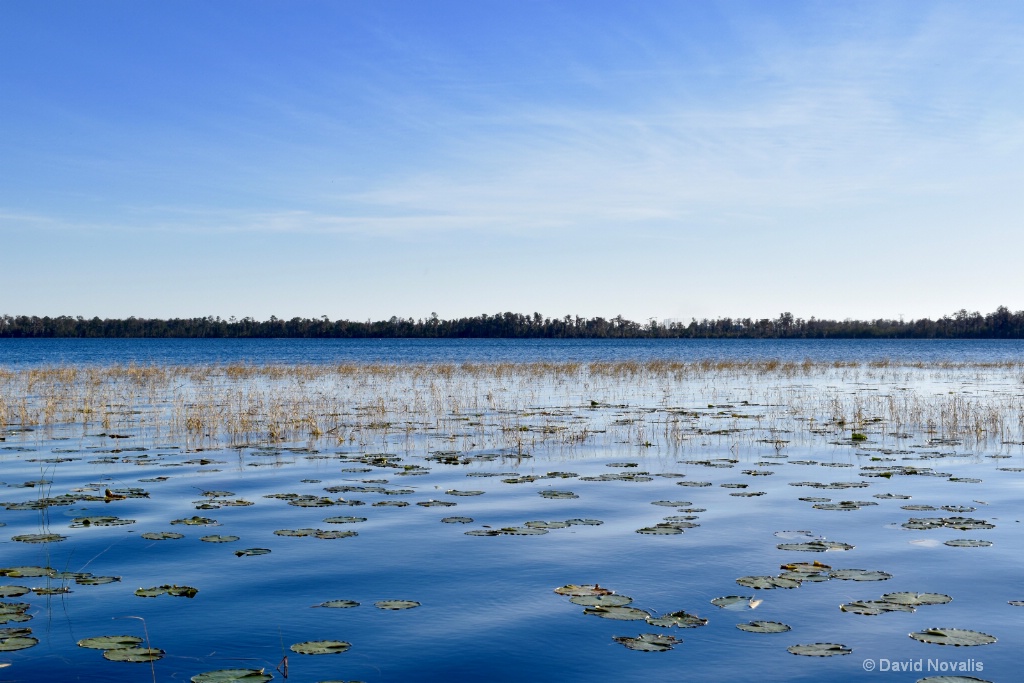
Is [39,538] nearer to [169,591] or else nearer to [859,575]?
[169,591]

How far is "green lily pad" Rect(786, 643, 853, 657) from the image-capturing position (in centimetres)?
666

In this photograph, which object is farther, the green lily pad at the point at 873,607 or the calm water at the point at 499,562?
the green lily pad at the point at 873,607

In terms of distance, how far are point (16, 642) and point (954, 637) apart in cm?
726

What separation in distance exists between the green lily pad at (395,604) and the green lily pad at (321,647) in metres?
0.95

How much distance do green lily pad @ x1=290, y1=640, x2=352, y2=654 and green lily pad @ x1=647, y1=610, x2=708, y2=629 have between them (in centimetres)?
253

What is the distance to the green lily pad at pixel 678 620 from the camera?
23.9 ft

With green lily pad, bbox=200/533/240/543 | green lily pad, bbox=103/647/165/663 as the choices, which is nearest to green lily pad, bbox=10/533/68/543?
green lily pad, bbox=200/533/240/543

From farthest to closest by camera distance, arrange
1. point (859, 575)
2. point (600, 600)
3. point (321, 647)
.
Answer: point (859, 575) < point (600, 600) < point (321, 647)

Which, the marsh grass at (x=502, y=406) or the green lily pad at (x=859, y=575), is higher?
the marsh grass at (x=502, y=406)

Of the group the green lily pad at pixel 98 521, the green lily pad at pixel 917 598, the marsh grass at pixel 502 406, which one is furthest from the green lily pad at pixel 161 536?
the marsh grass at pixel 502 406

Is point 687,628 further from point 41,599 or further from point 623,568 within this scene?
point 41,599

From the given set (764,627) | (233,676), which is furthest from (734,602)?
(233,676)

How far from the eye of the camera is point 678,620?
24.2 ft

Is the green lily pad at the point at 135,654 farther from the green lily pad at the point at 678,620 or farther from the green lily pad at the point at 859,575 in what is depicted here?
the green lily pad at the point at 859,575
